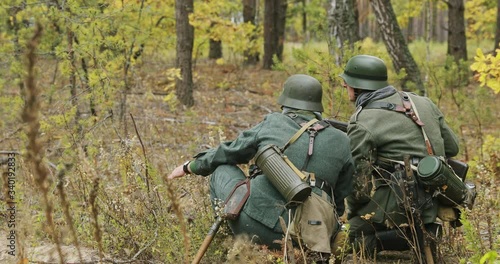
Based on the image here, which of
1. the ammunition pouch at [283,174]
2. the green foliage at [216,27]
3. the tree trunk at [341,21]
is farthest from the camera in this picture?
the green foliage at [216,27]

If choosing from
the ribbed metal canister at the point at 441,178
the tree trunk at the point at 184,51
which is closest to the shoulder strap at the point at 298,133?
the ribbed metal canister at the point at 441,178

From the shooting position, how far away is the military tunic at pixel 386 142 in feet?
13.4

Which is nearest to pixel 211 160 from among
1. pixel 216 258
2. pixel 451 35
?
pixel 216 258

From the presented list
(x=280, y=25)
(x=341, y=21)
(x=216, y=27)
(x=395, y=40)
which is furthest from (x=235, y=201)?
(x=280, y=25)

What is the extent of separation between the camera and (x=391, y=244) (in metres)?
4.41

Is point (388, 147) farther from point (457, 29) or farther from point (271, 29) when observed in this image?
point (271, 29)

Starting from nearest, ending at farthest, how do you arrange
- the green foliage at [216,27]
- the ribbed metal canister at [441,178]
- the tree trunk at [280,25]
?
the ribbed metal canister at [441,178], the green foliage at [216,27], the tree trunk at [280,25]

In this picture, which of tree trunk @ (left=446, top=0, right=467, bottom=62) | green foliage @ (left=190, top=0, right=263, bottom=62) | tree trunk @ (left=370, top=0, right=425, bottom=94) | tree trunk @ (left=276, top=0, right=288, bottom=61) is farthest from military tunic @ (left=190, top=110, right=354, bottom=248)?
tree trunk @ (left=276, top=0, right=288, bottom=61)

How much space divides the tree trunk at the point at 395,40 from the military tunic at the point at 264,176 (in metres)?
4.53

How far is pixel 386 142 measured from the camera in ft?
13.5

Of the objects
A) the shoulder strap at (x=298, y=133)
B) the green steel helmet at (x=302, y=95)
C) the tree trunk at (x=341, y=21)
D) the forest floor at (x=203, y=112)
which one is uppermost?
the tree trunk at (x=341, y=21)

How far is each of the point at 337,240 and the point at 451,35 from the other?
12303 mm

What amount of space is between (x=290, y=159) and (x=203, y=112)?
7.93 m

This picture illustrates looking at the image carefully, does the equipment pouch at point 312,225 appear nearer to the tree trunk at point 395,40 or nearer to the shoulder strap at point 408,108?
the shoulder strap at point 408,108
